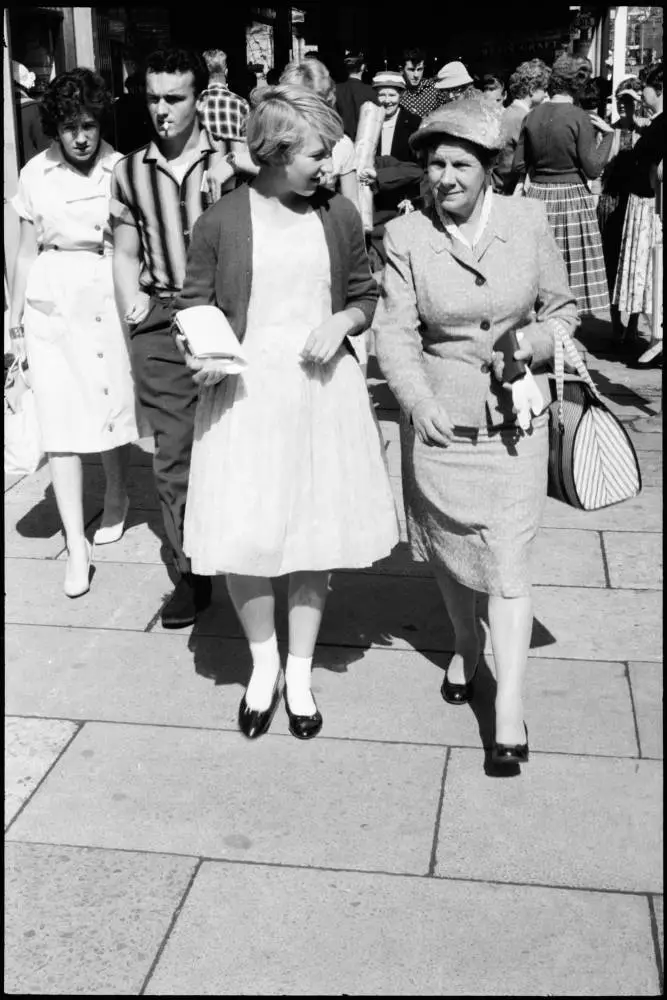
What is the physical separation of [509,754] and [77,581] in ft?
7.15

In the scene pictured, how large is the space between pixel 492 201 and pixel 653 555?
235 cm

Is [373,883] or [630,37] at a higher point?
[630,37]

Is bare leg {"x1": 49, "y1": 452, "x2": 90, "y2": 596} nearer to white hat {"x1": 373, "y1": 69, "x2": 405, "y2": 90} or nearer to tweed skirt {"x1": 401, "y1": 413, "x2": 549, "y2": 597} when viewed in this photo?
tweed skirt {"x1": 401, "y1": 413, "x2": 549, "y2": 597}

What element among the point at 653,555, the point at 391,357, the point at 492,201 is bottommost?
the point at 653,555

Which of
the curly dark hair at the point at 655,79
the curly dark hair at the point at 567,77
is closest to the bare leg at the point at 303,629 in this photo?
the curly dark hair at the point at 655,79

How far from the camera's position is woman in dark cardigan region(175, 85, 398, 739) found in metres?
3.68

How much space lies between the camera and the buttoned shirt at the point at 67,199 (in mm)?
5062

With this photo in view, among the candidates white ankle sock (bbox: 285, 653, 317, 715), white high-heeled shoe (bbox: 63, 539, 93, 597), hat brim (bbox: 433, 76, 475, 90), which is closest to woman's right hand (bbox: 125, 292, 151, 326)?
white high-heeled shoe (bbox: 63, 539, 93, 597)

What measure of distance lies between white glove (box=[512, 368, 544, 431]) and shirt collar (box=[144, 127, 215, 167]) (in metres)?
1.69

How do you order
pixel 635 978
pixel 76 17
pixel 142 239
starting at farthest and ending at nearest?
pixel 76 17, pixel 142 239, pixel 635 978

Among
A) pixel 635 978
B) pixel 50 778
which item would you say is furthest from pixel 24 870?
pixel 635 978

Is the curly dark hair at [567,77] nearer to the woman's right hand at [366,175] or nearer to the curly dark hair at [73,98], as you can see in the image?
the woman's right hand at [366,175]

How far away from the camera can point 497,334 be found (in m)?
3.65

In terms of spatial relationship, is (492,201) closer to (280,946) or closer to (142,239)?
(142,239)
